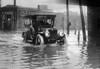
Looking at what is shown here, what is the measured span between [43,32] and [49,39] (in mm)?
405

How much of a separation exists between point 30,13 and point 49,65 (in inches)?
36.6

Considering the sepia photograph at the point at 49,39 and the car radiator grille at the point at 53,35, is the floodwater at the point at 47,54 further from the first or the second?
the car radiator grille at the point at 53,35

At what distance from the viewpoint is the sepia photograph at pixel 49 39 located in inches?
123

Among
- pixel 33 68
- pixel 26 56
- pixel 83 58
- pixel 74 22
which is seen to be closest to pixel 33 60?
pixel 26 56

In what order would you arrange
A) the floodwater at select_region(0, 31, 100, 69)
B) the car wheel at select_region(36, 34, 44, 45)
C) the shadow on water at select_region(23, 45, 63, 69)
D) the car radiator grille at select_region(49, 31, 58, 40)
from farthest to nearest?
the car radiator grille at select_region(49, 31, 58, 40) → the car wheel at select_region(36, 34, 44, 45) → the shadow on water at select_region(23, 45, 63, 69) → the floodwater at select_region(0, 31, 100, 69)

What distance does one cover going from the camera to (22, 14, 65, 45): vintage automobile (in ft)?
12.7

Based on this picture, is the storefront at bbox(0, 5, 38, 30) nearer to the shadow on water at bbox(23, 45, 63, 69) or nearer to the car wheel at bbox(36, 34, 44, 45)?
the shadow on water at bbox(23, 45, 63, 69)

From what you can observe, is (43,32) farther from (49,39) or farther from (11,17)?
(11,17)

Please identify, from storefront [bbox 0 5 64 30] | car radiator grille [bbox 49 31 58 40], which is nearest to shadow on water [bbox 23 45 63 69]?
car radiator grille [bbox 49 31 58 40]

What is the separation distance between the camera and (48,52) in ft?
11.8

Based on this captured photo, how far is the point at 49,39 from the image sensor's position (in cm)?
421

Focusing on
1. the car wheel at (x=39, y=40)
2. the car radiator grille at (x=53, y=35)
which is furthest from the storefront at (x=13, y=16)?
the car radiator grille at (x=53, y=35)

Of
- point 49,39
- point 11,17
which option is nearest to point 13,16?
point 11,17

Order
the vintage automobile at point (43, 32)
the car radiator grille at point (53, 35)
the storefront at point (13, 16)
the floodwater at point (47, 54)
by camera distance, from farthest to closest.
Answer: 1. the car radiator grille at point (53, 35)
2. the vintage automobile at point (43, 32)
3. the storefront at point (13, 16)
4. the floodwater at point (47, 54)
